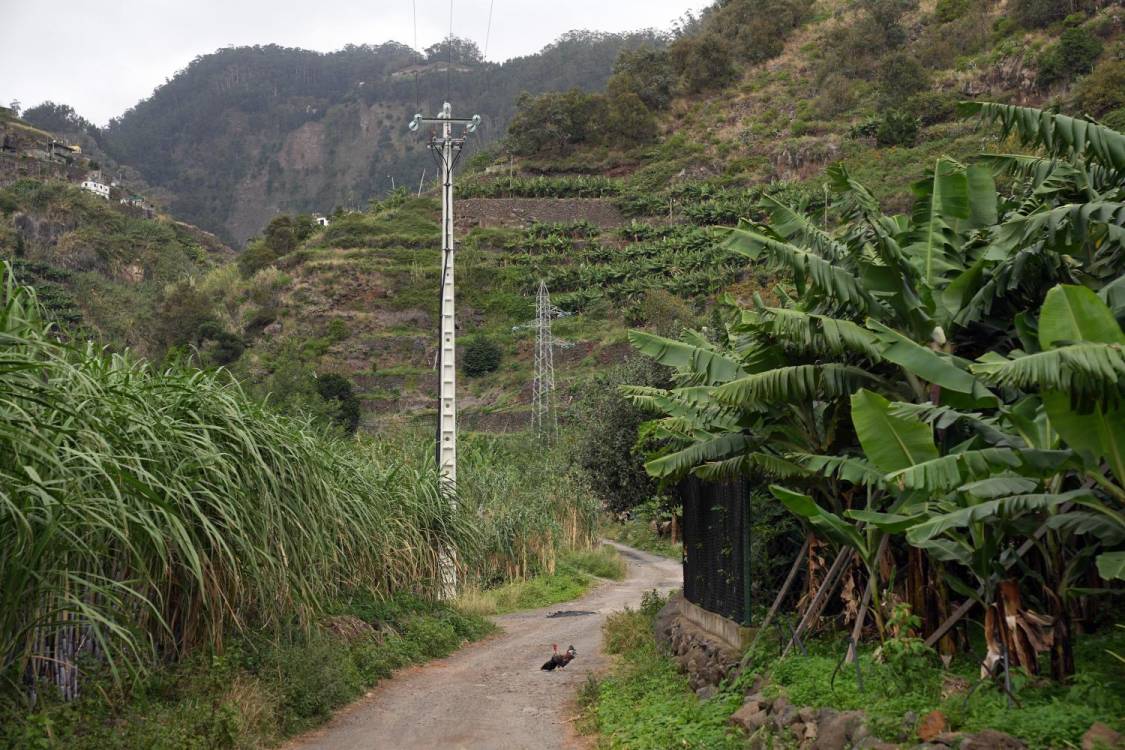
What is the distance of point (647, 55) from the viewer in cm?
8150

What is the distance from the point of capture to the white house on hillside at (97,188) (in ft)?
303

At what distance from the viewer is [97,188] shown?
9706 cm

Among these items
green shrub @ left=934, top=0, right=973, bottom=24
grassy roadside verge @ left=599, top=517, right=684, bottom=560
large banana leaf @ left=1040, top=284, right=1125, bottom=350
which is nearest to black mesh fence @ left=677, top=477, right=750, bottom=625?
large banana leaf @ left=1040, top=284, right=1125, bottom=350

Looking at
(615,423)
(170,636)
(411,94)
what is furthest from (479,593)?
(411,94)

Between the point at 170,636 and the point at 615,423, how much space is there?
31.8 feet

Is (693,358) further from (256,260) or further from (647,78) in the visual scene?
(647,78)

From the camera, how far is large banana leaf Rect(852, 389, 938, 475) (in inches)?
268

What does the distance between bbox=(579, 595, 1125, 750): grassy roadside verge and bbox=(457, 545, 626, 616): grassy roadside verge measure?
6121mm

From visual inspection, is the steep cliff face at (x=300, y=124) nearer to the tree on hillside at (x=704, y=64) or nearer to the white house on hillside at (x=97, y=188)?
the white house on hillside at (x=97, y=188)

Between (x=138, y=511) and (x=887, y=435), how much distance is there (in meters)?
5.24

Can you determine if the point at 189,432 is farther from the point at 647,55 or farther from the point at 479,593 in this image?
the point at 647,55

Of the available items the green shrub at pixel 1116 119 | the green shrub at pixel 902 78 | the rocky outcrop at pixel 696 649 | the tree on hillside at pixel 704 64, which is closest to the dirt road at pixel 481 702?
the rocky outcrop at pixel 696 649

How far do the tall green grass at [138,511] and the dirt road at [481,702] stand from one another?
1.22 meters

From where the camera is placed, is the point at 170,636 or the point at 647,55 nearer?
the point at 170,636
